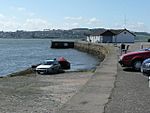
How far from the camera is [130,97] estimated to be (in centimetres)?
1184

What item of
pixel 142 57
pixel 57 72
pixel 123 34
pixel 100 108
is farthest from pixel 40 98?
pixel 123 34

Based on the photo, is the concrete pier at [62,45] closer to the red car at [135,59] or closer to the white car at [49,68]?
the white car at [49,68]

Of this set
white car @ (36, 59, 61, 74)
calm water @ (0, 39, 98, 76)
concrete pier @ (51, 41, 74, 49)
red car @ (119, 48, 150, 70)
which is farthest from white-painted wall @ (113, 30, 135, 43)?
red car @ (119, 48, 150, 70)

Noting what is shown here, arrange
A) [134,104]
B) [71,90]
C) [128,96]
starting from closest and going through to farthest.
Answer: [134,104] → [128,96] → [71,90]

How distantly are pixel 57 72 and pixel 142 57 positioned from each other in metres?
13.8

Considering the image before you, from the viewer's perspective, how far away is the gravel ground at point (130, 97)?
9906mm

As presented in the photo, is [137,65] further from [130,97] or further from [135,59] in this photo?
[130,97]

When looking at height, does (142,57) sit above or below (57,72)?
above

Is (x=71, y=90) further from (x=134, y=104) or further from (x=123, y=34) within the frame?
(x=123, y=34)

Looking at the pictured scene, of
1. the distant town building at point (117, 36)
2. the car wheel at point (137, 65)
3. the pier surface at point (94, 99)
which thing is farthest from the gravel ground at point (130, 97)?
the distant town building at point (117, 36)

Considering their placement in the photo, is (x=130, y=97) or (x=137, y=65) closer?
(x=130, y=97)

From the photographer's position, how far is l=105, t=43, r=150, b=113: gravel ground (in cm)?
991

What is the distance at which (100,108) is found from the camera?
33.1 ft

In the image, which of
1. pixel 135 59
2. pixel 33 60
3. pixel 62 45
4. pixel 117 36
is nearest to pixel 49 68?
pixel 135 59
